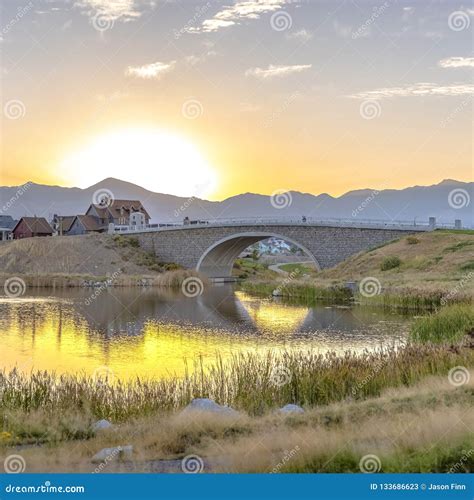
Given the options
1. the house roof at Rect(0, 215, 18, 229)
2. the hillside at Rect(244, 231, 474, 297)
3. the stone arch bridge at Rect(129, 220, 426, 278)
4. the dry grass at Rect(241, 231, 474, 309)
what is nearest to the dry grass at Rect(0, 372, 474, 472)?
the dry grass at Rect(241, 231, 474, 309)

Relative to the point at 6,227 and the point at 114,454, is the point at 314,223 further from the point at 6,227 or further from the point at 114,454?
the point at 6,227

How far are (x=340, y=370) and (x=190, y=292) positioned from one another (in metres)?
40.0

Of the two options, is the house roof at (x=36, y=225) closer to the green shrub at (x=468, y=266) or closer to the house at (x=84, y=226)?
the house at (x=84, y=226)

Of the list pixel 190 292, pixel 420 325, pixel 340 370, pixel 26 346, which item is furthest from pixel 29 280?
pixel 340 370

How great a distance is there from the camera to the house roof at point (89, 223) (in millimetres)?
91125

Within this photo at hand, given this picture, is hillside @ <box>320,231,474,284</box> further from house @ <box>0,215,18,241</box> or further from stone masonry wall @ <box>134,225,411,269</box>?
house @ <box>0,215,18,241</box>

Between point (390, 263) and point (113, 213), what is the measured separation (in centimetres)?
5638

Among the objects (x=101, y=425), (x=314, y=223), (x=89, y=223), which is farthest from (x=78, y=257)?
(x=101, y=425)

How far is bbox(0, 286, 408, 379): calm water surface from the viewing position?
19656 millimetres

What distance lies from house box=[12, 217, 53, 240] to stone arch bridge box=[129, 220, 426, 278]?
21.2m

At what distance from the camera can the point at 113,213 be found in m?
94.4

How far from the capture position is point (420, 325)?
21938 mm

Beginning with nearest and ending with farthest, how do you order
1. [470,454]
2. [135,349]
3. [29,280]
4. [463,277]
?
[470,454], [135,349], [463,277], [29,280]

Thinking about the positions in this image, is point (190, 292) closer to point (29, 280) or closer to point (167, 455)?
point (29, 280)
